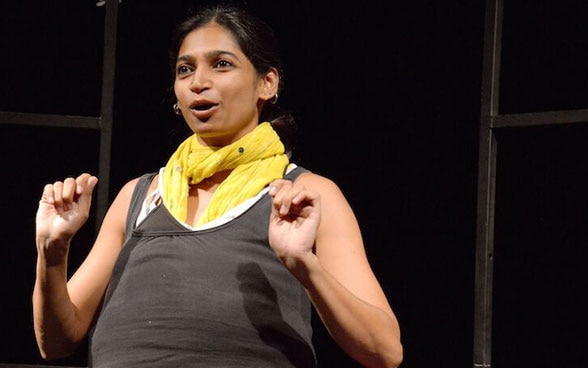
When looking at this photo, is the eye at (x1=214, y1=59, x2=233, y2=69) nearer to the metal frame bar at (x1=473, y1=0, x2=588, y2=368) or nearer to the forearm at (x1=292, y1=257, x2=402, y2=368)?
the forearm at (x1=292, y1=257, x2=402, y2=368)

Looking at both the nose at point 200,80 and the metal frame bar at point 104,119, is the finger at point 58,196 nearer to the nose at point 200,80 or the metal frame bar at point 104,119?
the nose at point 200,80

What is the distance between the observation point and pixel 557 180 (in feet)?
6.05

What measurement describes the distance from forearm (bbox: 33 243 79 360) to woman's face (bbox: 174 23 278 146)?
0.33m

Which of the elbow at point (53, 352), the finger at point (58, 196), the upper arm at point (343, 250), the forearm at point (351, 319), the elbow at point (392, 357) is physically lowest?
the elbow at point (53, 352)

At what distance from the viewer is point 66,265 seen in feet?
4.85

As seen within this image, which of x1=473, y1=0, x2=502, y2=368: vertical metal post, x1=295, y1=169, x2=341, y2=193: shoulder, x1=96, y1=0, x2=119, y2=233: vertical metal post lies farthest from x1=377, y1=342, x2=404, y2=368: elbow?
x1=96, y1=0, x2=119, y2=233: vertical metal post

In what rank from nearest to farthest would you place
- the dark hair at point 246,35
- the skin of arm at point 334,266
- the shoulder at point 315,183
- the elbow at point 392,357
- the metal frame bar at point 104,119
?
1. the skin of arm at point 334,266
2. the elbow at point 392,357
3. the shoulder at point 315,183
4. the dark hair at point 246,35
5. the metal frame bar at point 104,119

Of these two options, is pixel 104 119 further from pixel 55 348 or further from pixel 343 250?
pixel 343 250

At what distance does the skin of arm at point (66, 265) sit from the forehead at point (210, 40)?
0.28 metres

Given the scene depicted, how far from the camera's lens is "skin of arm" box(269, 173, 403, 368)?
1285mm

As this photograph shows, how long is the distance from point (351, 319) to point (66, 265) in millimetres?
483

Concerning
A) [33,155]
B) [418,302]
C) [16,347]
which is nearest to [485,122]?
[418,302]

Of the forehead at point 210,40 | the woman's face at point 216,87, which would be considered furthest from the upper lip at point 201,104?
the forehead at point 210,40

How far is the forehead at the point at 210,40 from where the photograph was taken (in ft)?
5.21
